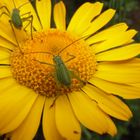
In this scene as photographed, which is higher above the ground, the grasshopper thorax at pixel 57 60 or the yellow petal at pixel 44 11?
the yellow petal at pixel 44 11

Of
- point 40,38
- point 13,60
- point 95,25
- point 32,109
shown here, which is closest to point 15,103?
point 32,109

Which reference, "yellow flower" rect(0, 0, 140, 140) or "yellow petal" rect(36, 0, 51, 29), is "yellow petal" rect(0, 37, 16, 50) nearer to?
"yellow flower" rect(0, 0, 140, 140)

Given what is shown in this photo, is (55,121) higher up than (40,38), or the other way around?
(40,38)

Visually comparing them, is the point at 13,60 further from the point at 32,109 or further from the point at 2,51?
the point at 32,109

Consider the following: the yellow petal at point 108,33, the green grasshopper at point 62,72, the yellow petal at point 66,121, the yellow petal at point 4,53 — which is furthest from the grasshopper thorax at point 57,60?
the yellow petal at point 108,33

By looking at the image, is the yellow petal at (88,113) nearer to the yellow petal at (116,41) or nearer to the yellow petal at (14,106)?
the yellow petal at (14,106)

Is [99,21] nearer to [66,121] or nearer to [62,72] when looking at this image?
[62,72]

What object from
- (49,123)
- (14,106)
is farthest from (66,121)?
(14,106)
